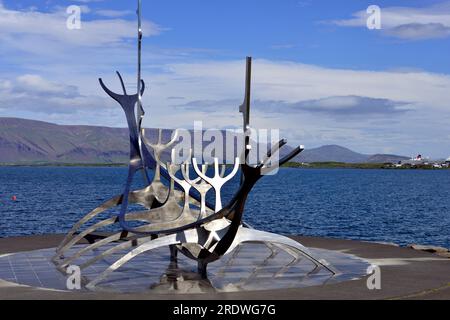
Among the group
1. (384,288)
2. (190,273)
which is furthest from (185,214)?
(384,288)

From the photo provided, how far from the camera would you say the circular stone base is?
18.4m

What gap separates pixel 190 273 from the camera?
20.6 m

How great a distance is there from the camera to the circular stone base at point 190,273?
18438 mm

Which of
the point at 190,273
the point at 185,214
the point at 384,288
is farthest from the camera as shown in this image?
the point at 190,273

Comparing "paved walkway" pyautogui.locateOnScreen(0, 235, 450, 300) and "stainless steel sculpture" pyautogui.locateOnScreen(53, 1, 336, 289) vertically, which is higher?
"stainless steel sculpture" pyautogui.locateOnScreen(53, 1, 336, 289)

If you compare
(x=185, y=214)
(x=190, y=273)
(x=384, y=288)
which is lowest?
(x=190, y=273)

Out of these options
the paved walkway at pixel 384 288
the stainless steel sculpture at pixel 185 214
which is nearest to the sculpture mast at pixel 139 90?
the stainless steel sculpture at pixel 185 214

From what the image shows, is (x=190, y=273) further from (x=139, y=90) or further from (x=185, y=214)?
(x=139, y=90)

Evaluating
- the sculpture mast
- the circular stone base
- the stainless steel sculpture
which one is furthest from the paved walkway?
the sculpture mast

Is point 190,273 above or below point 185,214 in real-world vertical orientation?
below

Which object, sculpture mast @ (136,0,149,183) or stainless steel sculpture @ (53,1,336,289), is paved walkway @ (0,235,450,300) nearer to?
stainless steel sculpture @ (53,1,336,289)

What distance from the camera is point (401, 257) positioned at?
24.0 m
